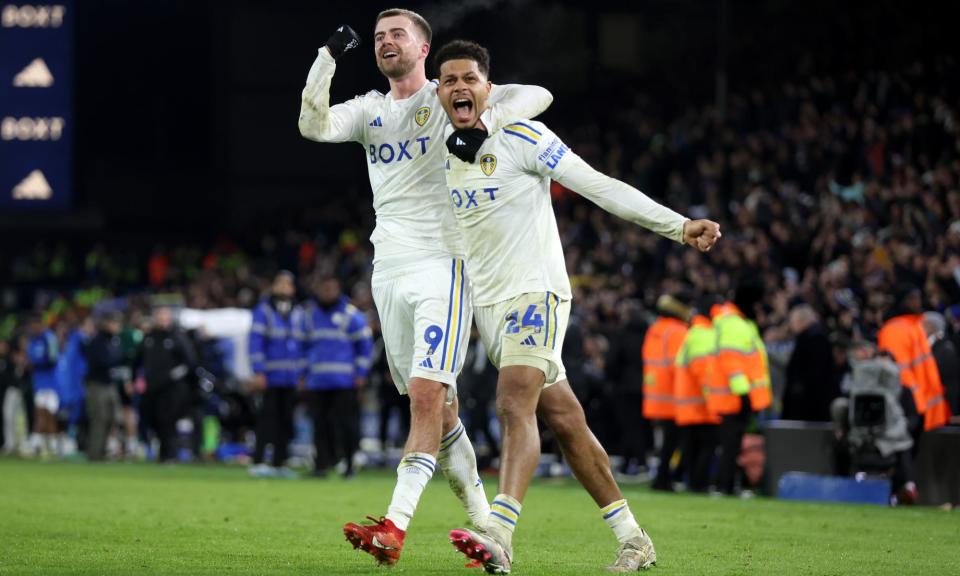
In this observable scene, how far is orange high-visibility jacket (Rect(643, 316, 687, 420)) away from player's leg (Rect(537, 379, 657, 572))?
9267mm

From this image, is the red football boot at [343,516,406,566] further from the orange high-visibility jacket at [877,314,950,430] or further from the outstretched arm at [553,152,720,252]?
the orange high-visibility jacket at [877,314,950,430]

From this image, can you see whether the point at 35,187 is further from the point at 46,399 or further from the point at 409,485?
the point at 409,485

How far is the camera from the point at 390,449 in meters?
22.4

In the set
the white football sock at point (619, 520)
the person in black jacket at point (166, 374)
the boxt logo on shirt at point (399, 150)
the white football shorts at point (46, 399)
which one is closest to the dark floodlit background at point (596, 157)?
the person in black jacket at point (166, 374)

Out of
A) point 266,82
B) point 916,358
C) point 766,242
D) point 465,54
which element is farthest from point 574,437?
point 266,82

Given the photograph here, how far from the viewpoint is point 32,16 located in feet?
69.0

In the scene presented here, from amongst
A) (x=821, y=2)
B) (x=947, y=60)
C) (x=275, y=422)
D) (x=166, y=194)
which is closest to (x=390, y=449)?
(x=275, y=422)

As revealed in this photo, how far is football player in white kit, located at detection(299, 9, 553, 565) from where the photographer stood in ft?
25.1

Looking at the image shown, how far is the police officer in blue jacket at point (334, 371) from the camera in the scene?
17.8m

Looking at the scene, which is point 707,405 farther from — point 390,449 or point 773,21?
point 773,21

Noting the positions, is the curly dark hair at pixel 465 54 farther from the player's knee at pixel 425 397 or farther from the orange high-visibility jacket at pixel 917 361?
the orange high-visibility jacket at pixel 917 361

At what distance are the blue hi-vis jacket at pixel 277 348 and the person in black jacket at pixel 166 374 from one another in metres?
3.60

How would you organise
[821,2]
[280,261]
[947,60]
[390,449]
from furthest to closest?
[280,261] < [821,2] < [947,60] < [390,449]

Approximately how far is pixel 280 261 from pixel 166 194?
5952 millimetres
